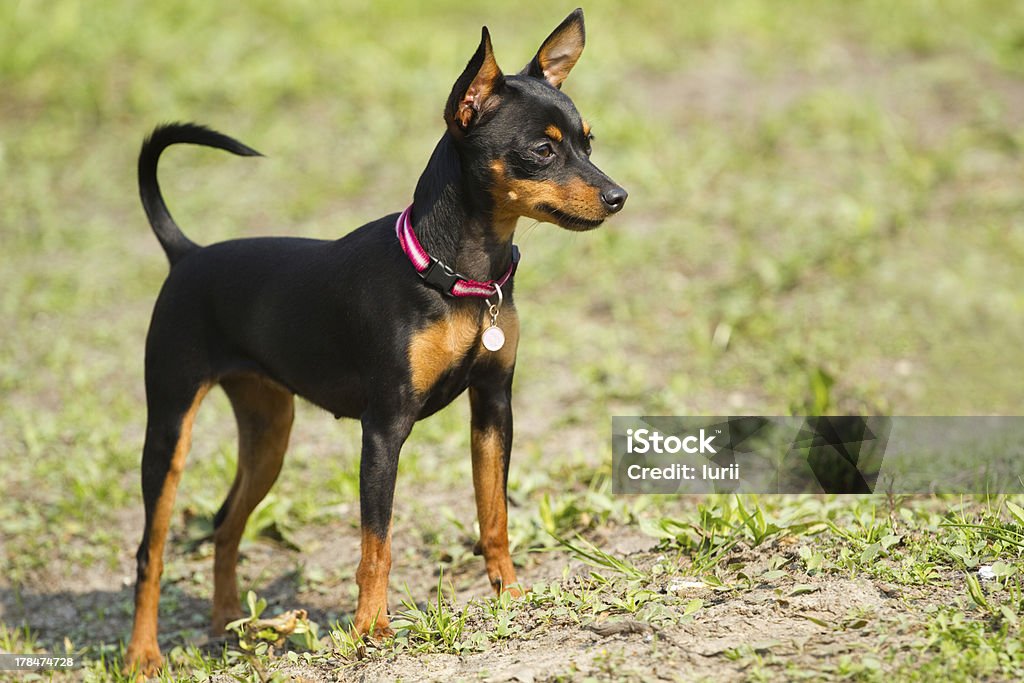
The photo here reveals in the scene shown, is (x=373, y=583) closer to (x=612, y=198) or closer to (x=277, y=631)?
(x=277, y=631)

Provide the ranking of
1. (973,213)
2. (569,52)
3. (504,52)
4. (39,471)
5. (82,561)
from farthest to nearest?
(504,52) < (973,213) < (39,471) < (82,561) < (569,52)

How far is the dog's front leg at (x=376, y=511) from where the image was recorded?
13.4ft

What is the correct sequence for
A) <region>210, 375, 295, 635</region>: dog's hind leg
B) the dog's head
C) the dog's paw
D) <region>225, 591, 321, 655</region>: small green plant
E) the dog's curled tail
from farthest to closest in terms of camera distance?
<region>210, 375, 295, 635</region>: dog's hind leg
the dog's curled tail
the dog's paw
<region>225, 591, 321, 655</region>: small green plant
the dog's head

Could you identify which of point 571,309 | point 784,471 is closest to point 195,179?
point 571,309

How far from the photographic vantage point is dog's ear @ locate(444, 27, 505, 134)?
3.84 metres

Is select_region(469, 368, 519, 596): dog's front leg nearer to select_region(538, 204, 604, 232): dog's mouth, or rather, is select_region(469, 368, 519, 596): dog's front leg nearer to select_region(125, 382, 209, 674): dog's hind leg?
select_region(538, 204, 604, 232): dog's mouth

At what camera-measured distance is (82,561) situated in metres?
5.94

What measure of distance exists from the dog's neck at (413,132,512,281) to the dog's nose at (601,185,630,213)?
1.37 feet

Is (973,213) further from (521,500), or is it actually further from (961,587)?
(961,587)

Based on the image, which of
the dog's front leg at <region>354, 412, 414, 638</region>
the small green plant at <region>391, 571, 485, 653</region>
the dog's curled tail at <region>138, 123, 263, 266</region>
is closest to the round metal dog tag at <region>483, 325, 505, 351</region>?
the dog's front leg at <region>354, 412, 414, 638</region>

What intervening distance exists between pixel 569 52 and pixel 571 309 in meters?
4.03

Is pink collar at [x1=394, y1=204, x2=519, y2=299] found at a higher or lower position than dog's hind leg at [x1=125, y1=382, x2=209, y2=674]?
higher

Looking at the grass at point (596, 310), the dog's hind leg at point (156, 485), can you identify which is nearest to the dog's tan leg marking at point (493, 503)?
the grass at point (596, 310)

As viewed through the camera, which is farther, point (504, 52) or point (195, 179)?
point (504, 52)
